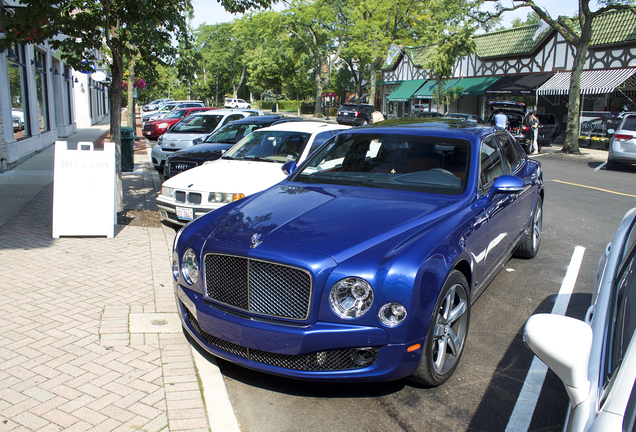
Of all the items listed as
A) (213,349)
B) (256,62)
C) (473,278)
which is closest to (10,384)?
(213,349)

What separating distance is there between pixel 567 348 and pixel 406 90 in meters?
42.2

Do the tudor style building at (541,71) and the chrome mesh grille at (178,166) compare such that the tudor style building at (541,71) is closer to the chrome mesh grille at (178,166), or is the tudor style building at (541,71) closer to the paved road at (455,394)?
the chrome mesh grille at (178,166)

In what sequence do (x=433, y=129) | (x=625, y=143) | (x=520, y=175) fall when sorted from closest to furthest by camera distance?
(x=433, y=129)
(x=520, y=175)
(x=625, y=143)

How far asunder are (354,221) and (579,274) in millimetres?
3675

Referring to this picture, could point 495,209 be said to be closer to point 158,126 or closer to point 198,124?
point 198,124

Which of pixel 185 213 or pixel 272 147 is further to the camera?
pixel 272 147

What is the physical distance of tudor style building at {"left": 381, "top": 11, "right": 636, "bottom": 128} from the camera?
25.6m

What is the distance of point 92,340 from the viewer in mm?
4176

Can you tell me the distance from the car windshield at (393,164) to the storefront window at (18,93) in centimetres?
1175

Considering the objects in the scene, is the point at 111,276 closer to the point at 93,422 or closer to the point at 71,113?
the point at 93,422

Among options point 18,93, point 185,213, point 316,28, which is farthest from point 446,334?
point 316,28

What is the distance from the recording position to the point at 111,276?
5633mm

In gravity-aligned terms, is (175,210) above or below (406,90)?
below

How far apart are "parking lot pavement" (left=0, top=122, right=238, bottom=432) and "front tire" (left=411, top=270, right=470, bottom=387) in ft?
4.11
